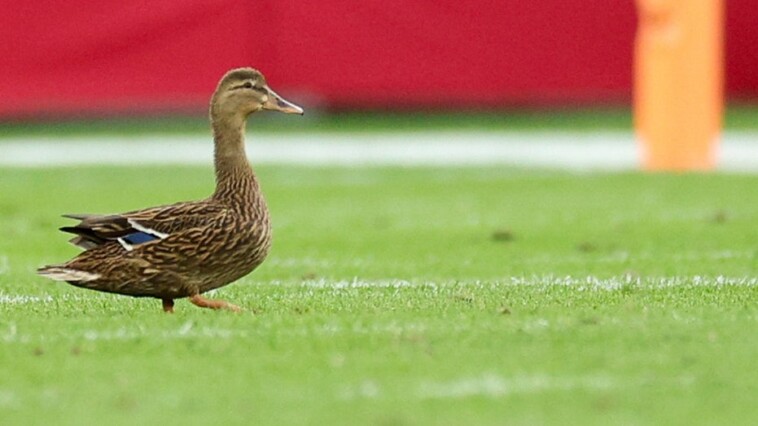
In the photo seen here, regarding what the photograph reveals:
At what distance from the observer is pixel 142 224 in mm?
7652

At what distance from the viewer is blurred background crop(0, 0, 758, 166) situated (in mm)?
24406

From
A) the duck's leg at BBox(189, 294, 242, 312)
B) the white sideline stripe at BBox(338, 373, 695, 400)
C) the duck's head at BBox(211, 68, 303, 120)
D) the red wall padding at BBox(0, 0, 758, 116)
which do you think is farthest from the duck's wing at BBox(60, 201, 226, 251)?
the red wall padding at BBox(0, 0, 758, 116)

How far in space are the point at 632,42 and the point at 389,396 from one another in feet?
A: 66.6

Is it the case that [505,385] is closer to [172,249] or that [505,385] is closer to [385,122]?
[172,249]

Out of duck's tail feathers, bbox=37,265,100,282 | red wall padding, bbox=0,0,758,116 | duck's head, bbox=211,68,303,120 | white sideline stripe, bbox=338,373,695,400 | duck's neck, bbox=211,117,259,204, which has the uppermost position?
→ red wall padding, bbox=0,0,758,116

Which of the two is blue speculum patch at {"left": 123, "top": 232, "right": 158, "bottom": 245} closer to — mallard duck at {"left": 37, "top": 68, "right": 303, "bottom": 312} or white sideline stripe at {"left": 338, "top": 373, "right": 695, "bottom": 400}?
mallard duck at {"left": 37, "top": 68, "right": 303, "bottom": 312}

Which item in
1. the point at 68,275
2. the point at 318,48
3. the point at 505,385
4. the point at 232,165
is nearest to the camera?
the point at 505,385

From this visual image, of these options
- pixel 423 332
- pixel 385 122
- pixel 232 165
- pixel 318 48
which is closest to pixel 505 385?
pixel 423 332

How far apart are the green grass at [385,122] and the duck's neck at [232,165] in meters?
18.5

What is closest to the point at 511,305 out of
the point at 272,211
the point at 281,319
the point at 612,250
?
the point at 281,319

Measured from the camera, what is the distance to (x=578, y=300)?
27.1 ft

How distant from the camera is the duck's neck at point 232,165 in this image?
7.89 m

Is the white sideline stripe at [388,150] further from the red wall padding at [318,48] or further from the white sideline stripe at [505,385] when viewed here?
the white sideline stripe at [505,385]

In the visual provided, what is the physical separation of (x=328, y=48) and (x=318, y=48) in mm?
139
